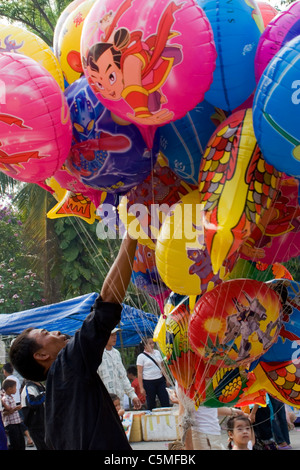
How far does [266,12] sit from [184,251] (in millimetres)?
1178

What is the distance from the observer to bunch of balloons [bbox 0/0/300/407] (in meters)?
2.39

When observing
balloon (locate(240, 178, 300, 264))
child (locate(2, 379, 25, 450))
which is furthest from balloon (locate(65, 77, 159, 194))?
child (locate(2, 379, 25, 450))

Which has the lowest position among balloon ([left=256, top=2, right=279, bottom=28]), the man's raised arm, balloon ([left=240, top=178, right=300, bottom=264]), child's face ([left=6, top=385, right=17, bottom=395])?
child's face ([left=6, top=385, right=17, bottom=395])

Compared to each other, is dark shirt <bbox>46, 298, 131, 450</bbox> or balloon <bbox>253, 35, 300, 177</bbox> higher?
balloon <bbox>253, 35, 300, 177</bbox>

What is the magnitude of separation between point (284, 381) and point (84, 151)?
5.03 ft

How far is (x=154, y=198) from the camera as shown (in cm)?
305

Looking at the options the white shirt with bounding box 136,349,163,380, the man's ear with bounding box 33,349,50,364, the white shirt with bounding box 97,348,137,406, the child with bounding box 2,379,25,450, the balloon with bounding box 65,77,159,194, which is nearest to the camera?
the man's ear with bounding box 33,349,50,364

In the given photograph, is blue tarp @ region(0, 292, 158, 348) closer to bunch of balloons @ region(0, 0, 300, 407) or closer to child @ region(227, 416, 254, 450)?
child @ region(227, 416, 254, 450)

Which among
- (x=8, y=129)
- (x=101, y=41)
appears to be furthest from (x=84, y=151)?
(x=101, y=41)

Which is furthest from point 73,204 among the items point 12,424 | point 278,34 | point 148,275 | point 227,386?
point 12,424

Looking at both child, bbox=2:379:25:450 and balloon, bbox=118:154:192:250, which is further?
child, bbox=2:379:25:450

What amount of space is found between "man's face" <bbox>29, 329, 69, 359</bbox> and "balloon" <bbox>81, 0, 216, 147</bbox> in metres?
0.98

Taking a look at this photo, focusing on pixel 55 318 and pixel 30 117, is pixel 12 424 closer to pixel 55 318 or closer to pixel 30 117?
pixel 55 318
